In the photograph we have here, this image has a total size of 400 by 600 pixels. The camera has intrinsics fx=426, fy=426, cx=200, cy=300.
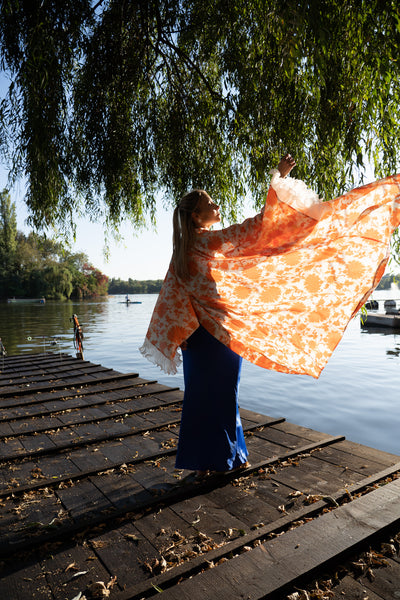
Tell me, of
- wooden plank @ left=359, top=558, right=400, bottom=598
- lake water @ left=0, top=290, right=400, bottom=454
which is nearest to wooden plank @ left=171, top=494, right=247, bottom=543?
wooden plank @ left=359, top=558, right=400, bottom=598

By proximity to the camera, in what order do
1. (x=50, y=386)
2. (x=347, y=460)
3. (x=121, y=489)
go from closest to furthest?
1. (x=121, y=489)
2. (x=347, y=460)
3. (x=50, y=386)

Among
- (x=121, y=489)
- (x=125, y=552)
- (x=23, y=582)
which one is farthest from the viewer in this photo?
(x=121, y=489)

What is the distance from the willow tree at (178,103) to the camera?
12.4 feet

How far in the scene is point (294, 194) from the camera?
3.09 m

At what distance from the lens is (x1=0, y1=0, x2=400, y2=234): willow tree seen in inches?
149

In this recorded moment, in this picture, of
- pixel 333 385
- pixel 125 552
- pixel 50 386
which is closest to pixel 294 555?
pixel 125 552

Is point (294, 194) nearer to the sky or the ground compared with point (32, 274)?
nearer to the ground

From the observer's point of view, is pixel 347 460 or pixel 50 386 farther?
pixel 50 386

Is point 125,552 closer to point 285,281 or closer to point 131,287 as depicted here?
point 285,281

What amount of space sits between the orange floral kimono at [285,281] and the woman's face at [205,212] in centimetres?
11

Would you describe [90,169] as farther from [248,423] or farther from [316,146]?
[248,423]

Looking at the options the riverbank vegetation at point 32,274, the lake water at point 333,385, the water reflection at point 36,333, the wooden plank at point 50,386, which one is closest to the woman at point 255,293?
Result: the wooden plank at point 50,386

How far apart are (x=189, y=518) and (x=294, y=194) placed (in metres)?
2.32

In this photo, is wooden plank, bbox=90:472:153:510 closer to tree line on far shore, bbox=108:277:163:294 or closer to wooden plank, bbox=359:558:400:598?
wooden plank, bbox=359:558:400:598
